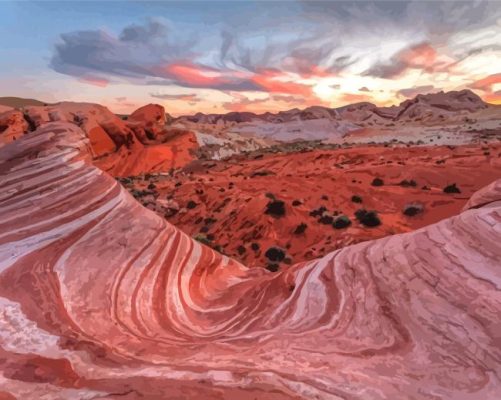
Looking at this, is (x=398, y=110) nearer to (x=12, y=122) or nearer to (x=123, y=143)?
(x=123, y=143)

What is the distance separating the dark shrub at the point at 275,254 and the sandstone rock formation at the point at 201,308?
10270mm

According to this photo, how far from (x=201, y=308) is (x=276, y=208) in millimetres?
16598

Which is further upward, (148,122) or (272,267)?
(148,122)

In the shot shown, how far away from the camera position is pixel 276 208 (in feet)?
75.7

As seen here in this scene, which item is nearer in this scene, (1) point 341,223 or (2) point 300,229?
(1) point 341,223

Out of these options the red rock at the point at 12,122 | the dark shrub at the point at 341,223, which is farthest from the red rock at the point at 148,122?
the dark shrub at the point at 341,223

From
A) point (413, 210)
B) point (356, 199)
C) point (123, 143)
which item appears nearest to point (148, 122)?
point (123, 143)

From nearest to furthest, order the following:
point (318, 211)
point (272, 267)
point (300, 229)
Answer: point (272, 267) → point (300, 229) → point (318, 211)

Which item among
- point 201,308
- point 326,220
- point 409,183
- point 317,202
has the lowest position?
point 317,202

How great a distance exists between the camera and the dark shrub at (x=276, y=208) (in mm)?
22766

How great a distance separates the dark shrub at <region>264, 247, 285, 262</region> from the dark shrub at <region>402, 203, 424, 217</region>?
7505 millimetres

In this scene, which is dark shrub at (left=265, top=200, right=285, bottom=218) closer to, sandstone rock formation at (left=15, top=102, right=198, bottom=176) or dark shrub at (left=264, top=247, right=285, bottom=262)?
dark shrub at (left=264, top=247, right=285, bottom=262)

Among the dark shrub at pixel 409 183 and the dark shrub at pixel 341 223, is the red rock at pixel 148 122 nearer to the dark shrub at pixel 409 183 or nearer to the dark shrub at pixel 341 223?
the dark shrub at pixel 409 183

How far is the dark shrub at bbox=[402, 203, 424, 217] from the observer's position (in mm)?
21869
